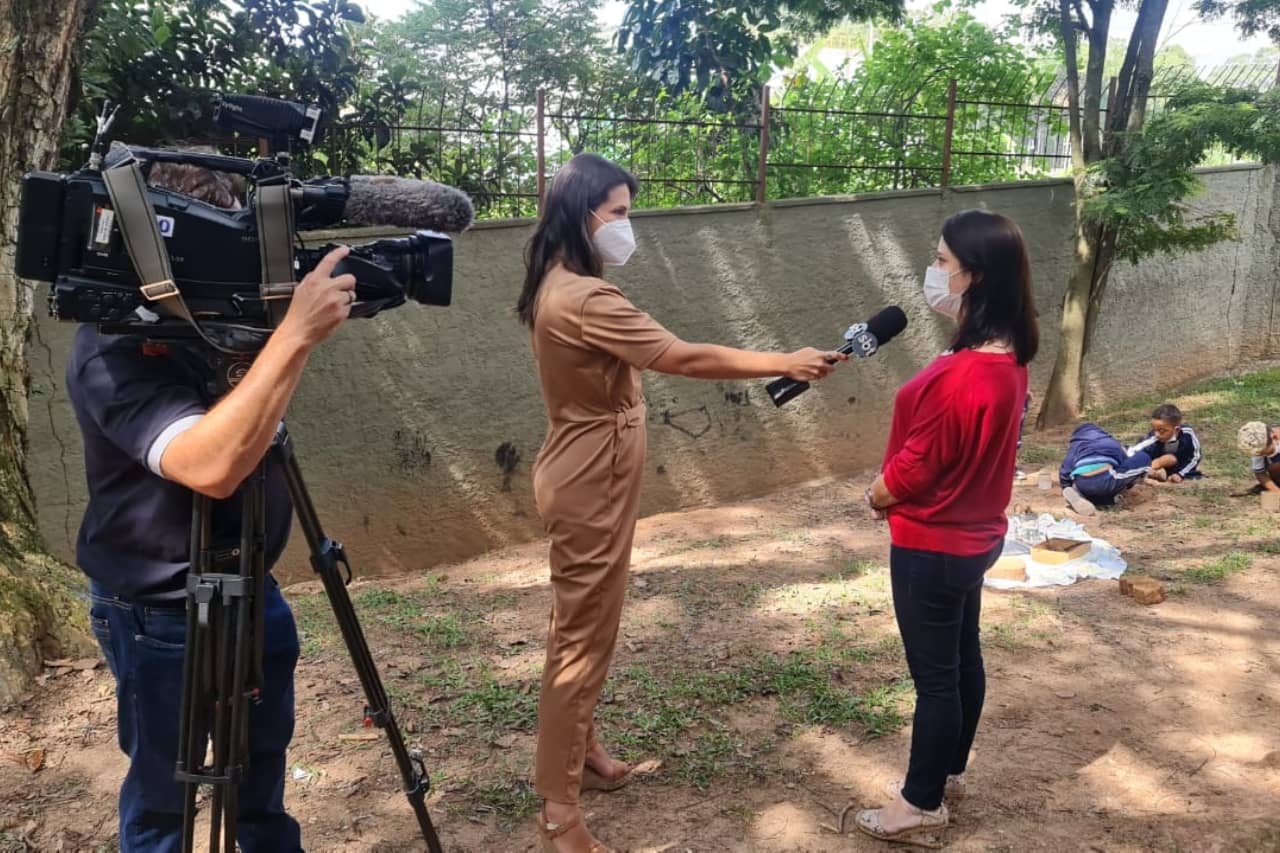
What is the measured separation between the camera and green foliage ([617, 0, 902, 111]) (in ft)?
24.2

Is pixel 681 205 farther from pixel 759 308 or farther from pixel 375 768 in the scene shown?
pixel 375 768

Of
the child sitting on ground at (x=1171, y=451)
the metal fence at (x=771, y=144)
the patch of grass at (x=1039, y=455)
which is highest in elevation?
the metal fence at (x=771, y=144)

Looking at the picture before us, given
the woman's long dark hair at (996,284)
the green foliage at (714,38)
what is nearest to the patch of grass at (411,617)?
the woman's long dark hair at (996,284)

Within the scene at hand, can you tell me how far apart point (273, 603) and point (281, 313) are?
0.72 meters

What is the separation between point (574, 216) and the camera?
253 cm

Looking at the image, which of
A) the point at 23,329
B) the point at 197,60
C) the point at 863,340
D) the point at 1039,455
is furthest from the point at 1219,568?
the point at 197,60

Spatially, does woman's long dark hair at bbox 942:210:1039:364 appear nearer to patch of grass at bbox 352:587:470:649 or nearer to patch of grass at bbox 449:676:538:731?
patch of grass at bbox 449:676:538:731

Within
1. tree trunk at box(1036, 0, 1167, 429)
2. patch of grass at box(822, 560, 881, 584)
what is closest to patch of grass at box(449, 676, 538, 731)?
patch of grass at box(822, 560, 881, 584)

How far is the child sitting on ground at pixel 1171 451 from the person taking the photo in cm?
639

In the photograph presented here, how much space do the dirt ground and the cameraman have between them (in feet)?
3.09

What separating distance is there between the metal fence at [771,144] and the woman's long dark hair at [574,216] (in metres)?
3.40

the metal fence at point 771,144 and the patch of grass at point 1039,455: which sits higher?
the metal fence at point 771,144

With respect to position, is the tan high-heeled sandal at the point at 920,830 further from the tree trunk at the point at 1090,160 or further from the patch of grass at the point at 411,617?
the tree trunk at the point at 1090,160

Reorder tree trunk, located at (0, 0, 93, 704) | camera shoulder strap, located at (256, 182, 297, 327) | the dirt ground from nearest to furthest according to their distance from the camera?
1. camera shoulder strap, located at (256, 182, 297, 327)
2. the dirt ground
3. tree trunk, located at (0, 0, 93, 704)
